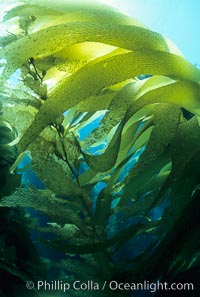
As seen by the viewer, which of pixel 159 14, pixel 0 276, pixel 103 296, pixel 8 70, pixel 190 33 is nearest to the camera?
pixel 8 70

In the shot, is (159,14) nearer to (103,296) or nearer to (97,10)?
(97,10)

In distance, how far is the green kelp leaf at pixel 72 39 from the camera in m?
0.54

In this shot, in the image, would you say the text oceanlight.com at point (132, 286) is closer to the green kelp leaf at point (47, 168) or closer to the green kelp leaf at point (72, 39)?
the green kelp leaf at point (47, 168)

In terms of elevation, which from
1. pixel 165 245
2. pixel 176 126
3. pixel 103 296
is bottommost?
pixel 103 296

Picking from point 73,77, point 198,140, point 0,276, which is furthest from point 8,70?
point 0,276

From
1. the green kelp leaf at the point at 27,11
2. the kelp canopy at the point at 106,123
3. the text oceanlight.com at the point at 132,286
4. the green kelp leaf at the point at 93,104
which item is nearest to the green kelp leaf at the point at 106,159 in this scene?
the kelp canopy at the point at 106,123

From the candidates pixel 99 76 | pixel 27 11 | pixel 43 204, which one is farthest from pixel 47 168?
pixel 27 11

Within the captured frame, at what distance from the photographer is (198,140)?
598 millimetres

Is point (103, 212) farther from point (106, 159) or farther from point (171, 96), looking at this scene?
point (171, 96)

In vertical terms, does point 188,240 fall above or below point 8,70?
below

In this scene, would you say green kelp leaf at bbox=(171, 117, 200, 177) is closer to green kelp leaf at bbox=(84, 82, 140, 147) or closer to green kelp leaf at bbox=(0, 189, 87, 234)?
green kelp leaf at bbox=(84, 82, 140, 147)

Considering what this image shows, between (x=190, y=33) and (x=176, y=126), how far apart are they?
748cm

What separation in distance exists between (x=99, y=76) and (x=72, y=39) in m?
0.09

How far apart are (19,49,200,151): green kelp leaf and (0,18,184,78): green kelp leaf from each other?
36 millimetres
